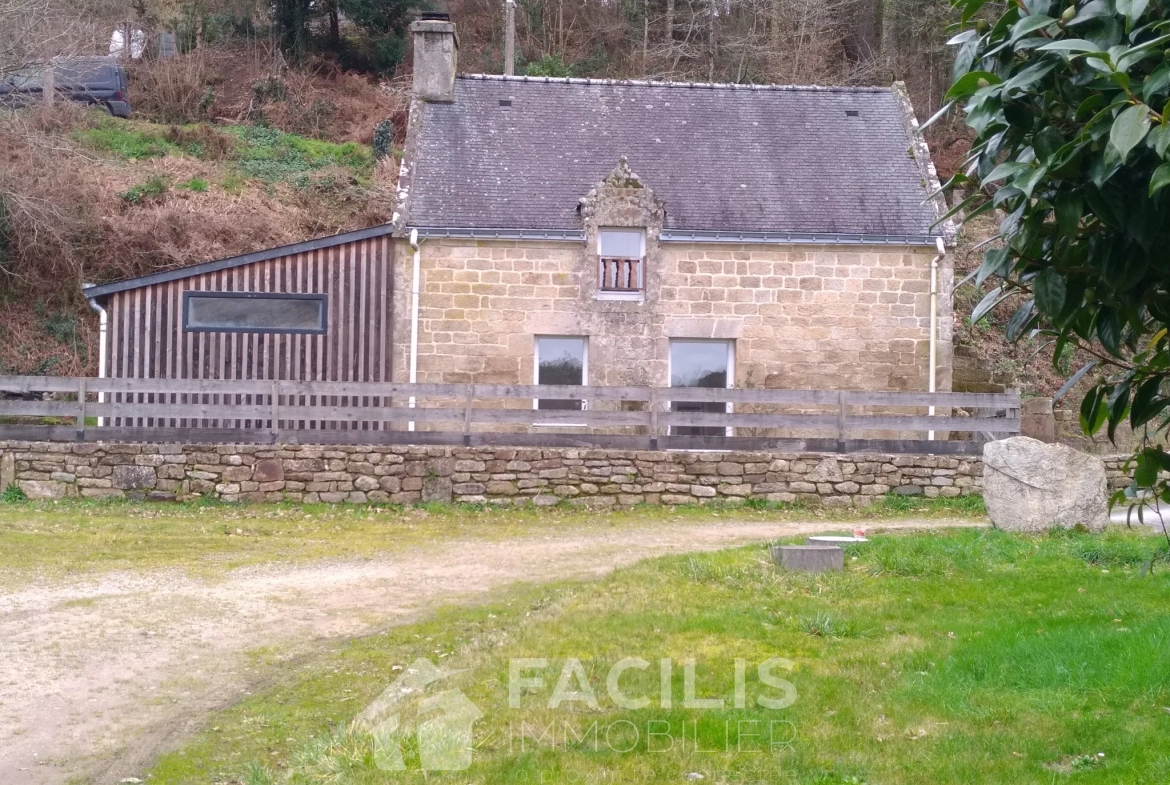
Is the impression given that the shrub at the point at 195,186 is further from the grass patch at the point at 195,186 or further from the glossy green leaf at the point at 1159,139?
the glossy green leaf at the point at 1159,139

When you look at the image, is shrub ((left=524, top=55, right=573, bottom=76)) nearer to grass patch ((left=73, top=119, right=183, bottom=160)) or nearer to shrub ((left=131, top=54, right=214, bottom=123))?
shrub ((left=131, top=54, right=214, bottom=123))

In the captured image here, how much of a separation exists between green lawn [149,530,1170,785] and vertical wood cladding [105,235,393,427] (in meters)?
9.36

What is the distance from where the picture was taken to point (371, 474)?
43.5 feet

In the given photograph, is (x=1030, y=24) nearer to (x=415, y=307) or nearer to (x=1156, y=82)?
(x=1156, y=82)

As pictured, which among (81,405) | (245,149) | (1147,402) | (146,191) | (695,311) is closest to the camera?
(1147,402)

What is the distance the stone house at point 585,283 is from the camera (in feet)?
54.0

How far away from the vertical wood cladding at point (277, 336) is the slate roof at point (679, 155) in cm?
124

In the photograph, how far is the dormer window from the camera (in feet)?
57.7

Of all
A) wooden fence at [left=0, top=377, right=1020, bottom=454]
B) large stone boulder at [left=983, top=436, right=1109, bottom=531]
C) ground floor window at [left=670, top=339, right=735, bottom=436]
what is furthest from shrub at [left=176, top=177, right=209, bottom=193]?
large stone boulder at [left=983, top=436, right=1109, bottom=531]

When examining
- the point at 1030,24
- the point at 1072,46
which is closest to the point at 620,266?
the point at 1030,24

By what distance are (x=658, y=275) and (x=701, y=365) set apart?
163 centimetres

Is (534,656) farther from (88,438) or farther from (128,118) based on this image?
(128,118)

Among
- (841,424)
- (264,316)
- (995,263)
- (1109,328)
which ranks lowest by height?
(841,424)

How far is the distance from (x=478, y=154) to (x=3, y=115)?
1111 cm
